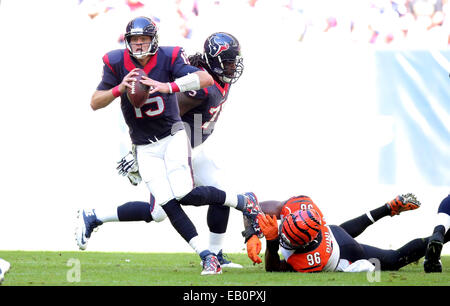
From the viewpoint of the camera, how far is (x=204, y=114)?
19.3ft

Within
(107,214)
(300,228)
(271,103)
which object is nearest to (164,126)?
(107,214)

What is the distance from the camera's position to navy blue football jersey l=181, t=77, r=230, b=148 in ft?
19.1

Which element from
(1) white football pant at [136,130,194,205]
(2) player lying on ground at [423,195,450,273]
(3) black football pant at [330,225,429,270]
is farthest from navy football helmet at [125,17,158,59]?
(2) player lying on ground at [423,195,450,273]

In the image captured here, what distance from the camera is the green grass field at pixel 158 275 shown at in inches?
186

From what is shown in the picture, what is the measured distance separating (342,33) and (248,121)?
1.41 metres

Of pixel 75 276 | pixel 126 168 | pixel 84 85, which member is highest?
pixel 84 85

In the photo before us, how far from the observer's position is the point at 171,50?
17.8 feet

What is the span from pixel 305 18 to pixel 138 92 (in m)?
4.53

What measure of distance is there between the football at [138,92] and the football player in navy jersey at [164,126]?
5 cm

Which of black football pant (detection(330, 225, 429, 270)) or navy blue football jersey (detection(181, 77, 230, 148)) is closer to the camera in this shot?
black football pant (detection(330, 225, 429, 270))

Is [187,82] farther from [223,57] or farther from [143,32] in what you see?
[223,57]

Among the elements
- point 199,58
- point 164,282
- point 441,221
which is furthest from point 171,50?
point 441,221

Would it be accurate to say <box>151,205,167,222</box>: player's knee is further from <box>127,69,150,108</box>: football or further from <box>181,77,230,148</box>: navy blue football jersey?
<box>127,69,150,108</box>: football

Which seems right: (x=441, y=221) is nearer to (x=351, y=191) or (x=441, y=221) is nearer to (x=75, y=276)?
(x=75, y=276)
